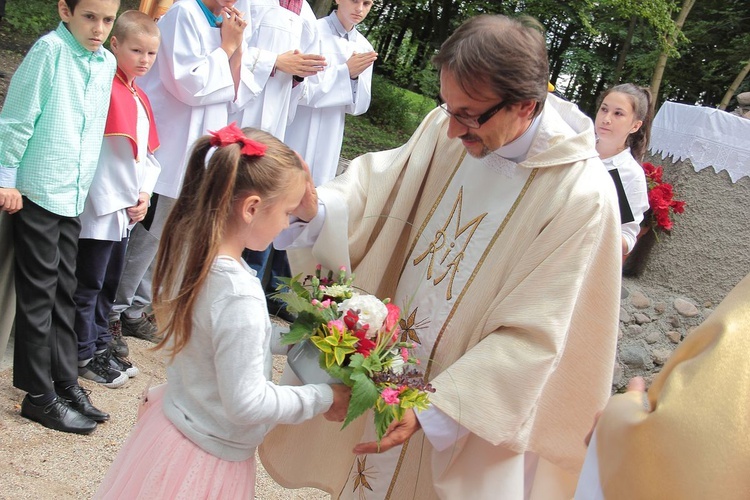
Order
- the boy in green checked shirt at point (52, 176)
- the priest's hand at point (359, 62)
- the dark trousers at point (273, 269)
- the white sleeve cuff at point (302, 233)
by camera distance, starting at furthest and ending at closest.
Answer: the dark trousers at point (273, 269)
the priest's hand at point (359, 62)
the boy in green checked shirt at point (52, 176)
the white sleeve cuff at point (302, 233)

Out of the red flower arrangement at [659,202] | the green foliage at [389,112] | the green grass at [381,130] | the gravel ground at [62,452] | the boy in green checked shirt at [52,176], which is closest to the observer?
the gravel ground at [62,452]

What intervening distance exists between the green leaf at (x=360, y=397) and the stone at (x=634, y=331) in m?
→ 4.71

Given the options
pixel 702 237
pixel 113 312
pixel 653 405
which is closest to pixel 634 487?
pixel 653 405

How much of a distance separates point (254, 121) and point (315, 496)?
2.30m

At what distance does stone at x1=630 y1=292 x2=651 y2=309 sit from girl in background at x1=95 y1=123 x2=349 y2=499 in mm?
4650

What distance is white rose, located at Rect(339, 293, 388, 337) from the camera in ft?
6.75

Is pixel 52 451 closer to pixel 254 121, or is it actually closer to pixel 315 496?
pixel 315 496

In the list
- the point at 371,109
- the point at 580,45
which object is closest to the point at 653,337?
the point at 371,109

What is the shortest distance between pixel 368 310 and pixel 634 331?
4.73 metres

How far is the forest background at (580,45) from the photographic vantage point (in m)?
10.9

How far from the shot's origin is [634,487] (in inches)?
55.4

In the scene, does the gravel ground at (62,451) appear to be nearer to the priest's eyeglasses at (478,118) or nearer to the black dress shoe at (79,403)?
the black dress shoe at (79,403)

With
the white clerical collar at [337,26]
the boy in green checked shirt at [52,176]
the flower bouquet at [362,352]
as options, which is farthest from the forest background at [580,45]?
the flower bouquet at [362,352]

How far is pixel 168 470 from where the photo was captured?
2.12 metres
